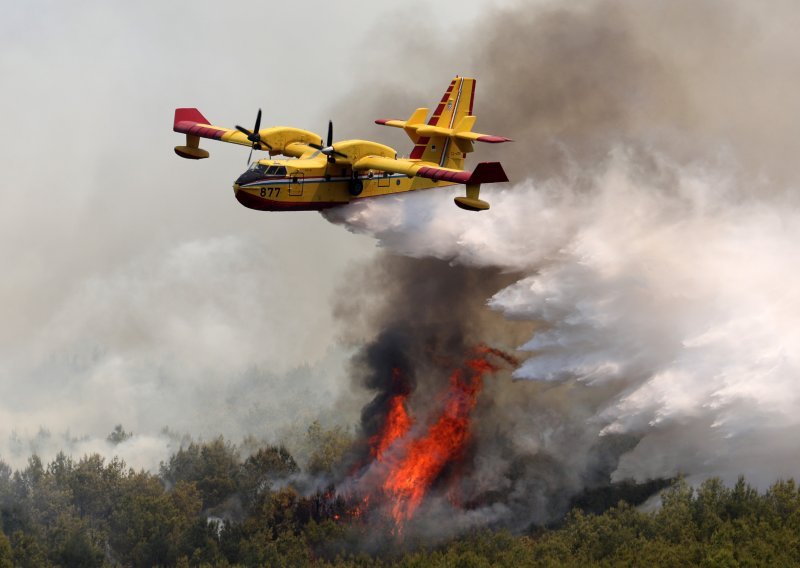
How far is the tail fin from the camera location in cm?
6931

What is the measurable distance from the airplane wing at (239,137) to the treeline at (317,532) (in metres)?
18.7

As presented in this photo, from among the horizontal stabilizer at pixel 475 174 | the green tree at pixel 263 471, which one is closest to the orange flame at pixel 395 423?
the green tree at pixel 263 471

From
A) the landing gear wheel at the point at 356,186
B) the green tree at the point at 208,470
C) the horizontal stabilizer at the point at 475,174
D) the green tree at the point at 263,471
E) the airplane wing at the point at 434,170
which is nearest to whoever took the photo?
the horizontal stabilizer at the point at 475,174

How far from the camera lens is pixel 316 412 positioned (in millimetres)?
138750

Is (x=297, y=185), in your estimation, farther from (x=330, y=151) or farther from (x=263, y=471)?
(x=263, y=471)

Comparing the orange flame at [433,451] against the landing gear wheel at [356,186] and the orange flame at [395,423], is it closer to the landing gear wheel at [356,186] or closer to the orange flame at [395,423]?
the orange flame at [395,423]

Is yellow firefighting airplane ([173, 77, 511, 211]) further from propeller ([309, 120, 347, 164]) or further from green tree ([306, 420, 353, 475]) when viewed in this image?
green tree ([306, 420, 353, 475])

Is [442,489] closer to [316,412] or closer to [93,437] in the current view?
[93,437]

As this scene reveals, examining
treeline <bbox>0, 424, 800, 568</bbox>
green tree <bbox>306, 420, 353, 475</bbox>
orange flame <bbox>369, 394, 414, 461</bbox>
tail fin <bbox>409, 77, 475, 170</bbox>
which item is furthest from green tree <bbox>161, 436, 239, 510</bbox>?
tail fin <bbox>409, 77, 475, 170</bbox>

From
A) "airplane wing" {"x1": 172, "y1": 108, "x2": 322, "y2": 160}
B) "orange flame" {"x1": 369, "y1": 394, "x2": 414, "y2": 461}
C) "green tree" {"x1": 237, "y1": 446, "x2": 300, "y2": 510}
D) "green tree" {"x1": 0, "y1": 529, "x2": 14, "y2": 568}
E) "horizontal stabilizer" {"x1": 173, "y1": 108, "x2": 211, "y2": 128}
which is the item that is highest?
"horizontal stabilizer" {"x1": 173, "y1": 108, "x2": 211, "y2": 128}

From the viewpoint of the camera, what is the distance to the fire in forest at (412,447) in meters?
74.2

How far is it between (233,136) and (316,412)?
231 feet

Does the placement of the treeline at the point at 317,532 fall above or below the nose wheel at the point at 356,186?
below

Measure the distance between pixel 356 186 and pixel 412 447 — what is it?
595 inches
